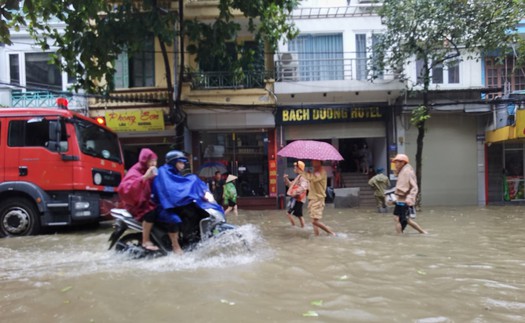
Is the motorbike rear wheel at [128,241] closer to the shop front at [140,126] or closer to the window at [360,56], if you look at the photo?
the shop front at [140,126]

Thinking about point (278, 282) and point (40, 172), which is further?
point (40, 172)

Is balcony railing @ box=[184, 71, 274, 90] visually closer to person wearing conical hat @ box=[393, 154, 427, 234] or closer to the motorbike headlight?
person wearing conical hat @ box=[393, 154, 427, 234]

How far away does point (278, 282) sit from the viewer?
182 inches

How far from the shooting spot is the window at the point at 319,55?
15.8m

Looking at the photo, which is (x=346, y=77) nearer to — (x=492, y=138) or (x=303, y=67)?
(x=303, y=67)

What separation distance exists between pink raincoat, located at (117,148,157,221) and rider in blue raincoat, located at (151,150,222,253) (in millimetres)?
116

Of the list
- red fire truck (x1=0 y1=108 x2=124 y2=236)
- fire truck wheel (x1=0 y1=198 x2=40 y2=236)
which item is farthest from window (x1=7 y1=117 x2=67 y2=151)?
fire truck wheel (x1=0 y1=198 x2=40 y2=236)

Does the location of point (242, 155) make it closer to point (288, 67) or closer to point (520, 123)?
point (288, 67)

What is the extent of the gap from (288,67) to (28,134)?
31.7 feet

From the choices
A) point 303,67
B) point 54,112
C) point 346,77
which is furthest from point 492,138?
point 54,112

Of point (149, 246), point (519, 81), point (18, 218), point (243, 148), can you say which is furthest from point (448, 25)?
point (18, 218)

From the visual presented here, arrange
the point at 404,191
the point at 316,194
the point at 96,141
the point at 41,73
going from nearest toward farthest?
the point at 404,191 < the point at 316,194 < the point at 96,141 < the point at 41,73

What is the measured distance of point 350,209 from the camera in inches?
578

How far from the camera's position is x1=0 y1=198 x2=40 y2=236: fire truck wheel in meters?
8.50
